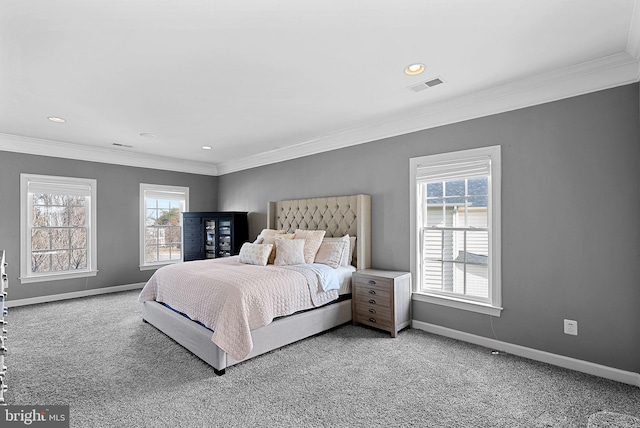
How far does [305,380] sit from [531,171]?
Result: 8.94 ft

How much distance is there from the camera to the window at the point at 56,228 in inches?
189

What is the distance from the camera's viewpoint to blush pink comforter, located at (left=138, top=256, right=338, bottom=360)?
2705 mm

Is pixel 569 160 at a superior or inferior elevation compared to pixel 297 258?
superior

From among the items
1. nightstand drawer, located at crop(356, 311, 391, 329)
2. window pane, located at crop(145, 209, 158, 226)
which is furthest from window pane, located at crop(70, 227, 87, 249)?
nightstand drawer, located at crop(356, 311, 391, 329)

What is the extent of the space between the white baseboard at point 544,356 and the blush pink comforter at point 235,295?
4.27 feet

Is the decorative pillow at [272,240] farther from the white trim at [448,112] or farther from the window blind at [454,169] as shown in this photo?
the window blind at [454,169]

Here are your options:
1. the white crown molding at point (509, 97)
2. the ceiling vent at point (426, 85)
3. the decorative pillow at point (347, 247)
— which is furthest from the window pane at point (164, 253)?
the ceiling vent at point (426, 85)

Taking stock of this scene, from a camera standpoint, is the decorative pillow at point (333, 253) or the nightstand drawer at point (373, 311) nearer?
the nightstand drawer at point (373, 311)

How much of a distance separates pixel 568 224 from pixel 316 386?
2.52 m

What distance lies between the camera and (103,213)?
550cm

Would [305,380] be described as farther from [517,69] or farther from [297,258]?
[517,69]

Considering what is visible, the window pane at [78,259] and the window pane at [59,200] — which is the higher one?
the window pane at [59,200]

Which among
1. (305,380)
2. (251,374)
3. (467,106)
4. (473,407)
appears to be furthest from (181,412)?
(467,106)

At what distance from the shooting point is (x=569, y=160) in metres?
2.71
